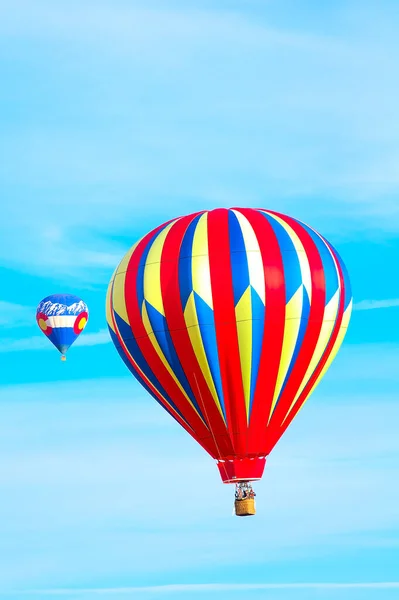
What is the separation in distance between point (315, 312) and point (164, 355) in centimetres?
487

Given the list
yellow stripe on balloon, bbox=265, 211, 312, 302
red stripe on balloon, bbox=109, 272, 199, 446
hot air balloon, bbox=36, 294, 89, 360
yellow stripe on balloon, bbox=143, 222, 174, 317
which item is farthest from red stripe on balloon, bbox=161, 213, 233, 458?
hot air balloon, bbox=36, 294, 89, 360

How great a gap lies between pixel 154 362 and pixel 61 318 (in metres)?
20.3

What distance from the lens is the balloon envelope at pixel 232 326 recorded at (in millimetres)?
44656

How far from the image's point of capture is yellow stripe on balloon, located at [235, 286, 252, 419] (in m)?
44.6

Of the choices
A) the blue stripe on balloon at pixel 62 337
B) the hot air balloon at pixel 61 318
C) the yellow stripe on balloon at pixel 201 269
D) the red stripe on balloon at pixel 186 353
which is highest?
the hot air balloon at pixel 61 318

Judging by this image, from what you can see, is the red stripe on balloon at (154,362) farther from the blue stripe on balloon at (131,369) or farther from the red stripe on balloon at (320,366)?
the red stripe on balloon at (320,366)

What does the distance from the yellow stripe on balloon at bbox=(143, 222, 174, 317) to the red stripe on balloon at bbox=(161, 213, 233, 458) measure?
0.16 metres

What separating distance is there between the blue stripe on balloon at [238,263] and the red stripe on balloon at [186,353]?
5.57ft

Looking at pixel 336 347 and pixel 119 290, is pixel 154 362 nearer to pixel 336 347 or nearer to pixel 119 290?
pixel 119 290

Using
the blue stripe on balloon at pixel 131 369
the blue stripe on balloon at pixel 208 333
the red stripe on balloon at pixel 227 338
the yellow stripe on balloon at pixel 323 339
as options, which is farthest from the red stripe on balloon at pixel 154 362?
the yellow stripe on balloon at pixel 323 339

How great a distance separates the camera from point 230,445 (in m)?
45.1

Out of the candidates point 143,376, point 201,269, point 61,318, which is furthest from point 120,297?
point 61,318

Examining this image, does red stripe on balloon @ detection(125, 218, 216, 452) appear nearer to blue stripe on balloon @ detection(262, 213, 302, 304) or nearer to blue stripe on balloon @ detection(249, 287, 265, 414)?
blue stripe on balloon @ detection(249, 287, 265, 414)

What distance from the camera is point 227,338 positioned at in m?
44.6
